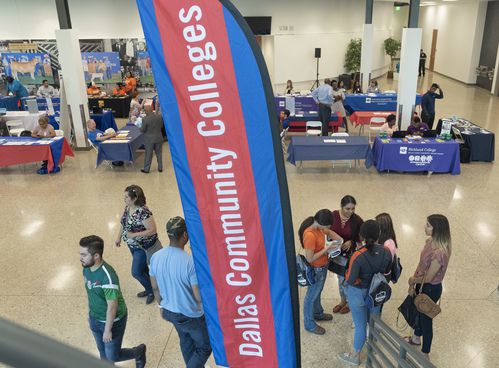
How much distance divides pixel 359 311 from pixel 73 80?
974 centimetres

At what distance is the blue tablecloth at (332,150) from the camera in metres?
9.48

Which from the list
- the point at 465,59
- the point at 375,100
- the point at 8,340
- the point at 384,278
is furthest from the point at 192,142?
the point at 465,59

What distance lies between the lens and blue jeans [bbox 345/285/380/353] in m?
3.94

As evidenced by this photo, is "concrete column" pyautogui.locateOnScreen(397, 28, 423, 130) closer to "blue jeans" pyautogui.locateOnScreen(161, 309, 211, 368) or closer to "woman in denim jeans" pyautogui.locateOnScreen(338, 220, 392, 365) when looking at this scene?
"woman in denim jeans" pyautogui.locateOnScreen(338, 220, 392, 365)

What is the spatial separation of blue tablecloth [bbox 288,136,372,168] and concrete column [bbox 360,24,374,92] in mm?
6598

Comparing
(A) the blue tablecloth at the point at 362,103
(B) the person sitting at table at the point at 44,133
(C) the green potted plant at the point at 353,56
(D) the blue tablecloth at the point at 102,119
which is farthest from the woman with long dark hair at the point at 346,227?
(C) the green potted plant at the point at 353,56

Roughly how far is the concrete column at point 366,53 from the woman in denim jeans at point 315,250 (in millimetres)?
12098

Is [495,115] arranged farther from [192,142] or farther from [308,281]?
[192,142]

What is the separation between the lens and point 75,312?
512 cm

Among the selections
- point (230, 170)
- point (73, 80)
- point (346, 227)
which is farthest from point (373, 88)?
point (230, 170)

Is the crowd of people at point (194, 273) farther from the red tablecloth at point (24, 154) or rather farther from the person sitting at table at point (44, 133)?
the person sitting at table at point (44, 133)

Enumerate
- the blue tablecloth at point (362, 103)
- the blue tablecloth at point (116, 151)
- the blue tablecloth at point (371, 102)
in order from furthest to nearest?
the blue tablecloth at point (371, 102) → the blue tablecloth at point (362, 103) → the blue tablecloth at point (116, 151)

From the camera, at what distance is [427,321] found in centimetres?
413

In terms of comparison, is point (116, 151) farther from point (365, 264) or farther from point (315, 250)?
point (365, 264)
